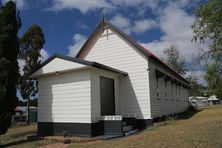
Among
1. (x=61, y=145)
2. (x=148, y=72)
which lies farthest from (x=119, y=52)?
(x=61, y=145)

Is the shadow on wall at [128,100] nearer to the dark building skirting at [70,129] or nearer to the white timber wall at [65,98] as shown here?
the dark building skirting at [70,129]

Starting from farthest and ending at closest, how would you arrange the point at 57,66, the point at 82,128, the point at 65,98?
the point at 57,66 < the point at 65,98 < the point at 82,128

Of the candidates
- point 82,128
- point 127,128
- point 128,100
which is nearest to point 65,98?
point 82,128

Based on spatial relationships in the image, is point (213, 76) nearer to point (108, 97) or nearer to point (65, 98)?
point (108, 97)

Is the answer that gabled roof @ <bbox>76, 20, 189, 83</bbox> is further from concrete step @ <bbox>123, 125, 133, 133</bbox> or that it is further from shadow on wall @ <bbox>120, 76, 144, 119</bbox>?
concrete step @ <bbox>123, 125, 133, 133</bbox>

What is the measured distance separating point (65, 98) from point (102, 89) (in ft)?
9.26

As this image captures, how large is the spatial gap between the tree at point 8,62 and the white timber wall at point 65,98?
1.80 metres

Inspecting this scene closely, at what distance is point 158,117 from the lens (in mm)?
18781

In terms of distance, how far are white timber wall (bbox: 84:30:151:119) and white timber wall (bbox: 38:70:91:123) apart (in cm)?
416

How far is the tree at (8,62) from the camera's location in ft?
47.7

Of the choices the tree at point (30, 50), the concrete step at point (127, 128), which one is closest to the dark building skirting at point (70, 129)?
the concrete step at point (127, 128)

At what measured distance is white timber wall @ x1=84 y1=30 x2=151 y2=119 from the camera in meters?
17.5

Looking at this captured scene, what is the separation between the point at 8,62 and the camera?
1458cm

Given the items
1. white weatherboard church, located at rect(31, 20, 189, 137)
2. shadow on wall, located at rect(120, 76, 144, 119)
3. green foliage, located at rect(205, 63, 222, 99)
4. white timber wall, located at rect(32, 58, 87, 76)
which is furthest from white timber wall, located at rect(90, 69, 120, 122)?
green foliage, located at rect(205, 63, 222, 99)
